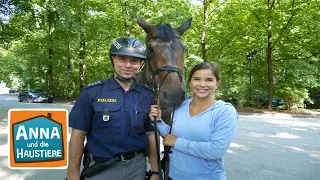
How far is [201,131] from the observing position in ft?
7.14

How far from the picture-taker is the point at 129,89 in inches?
92.4

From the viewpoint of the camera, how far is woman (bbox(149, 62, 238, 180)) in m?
2.11

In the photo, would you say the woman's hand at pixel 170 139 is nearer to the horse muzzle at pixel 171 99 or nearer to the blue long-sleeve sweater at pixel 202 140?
the blue long-sleeve sweater at pixel 202 140

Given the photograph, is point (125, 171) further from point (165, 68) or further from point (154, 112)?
point (165, 68)

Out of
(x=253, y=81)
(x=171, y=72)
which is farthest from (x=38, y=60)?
(x=171, y=72)

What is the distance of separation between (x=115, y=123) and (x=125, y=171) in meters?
0.41

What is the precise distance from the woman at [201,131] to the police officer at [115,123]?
19cm

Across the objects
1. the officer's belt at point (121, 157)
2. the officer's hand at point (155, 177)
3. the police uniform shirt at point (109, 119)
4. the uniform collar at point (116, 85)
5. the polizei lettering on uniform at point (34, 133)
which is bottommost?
the officer's hand at point (155, 177)

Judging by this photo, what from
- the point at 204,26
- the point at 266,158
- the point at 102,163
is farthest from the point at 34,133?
the point at 204,26

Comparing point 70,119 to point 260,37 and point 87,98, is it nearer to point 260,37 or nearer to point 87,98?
point 87,98

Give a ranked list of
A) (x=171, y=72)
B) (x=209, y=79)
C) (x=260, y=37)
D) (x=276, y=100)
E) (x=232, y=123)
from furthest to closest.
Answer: (x=276, y=100) → (x=260, y=37) → (x=171, y=72) → (x=209, y=79) → (x=232, y=123)

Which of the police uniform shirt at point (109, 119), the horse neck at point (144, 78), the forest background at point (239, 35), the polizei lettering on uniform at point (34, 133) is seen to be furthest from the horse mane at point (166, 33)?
the forest background at point (239, 35)

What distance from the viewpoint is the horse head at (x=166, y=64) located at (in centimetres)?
282

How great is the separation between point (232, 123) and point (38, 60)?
30.9 metres
